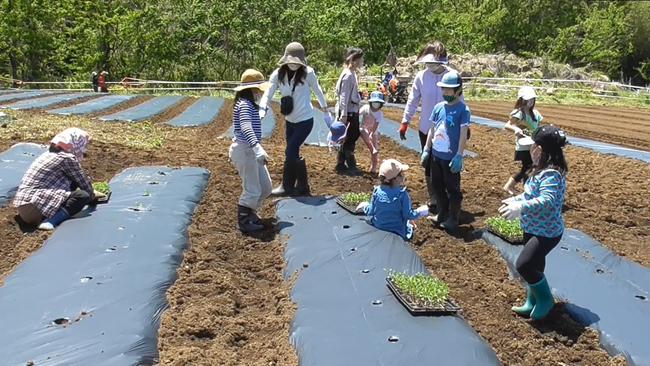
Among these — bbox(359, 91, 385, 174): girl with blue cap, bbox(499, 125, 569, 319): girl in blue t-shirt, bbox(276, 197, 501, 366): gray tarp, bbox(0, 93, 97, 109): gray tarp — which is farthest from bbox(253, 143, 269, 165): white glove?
bbox(0, 93, 97, 109): gray tarp

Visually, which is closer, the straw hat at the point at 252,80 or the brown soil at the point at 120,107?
the straw hat at the point at 252,80

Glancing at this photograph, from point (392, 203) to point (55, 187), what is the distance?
10.3ft

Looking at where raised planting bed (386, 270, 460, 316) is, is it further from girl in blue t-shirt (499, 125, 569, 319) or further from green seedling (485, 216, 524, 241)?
green seedling (485, 216, 524, 241)

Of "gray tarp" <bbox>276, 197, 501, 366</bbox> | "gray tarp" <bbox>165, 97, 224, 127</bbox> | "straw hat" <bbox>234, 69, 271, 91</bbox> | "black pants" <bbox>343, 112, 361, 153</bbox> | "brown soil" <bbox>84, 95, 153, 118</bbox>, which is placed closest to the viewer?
"gray tarp" <bbox>276, 197, 501, 366</bbox>

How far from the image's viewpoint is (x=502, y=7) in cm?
4412

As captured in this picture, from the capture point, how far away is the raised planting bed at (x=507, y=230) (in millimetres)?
5047

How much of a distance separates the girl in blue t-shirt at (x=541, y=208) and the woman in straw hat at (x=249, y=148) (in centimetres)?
240

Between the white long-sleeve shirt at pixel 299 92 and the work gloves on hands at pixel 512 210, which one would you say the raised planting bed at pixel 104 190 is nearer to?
the white long-sleeve shirt at pixel 299 92

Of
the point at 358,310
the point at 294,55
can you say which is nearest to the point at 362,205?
the point at 358,310

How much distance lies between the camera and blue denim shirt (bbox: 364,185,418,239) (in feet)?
16.7

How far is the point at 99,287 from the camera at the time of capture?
3.96 metres

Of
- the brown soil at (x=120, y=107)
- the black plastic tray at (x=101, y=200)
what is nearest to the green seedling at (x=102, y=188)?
the black plastic tray at (x=101, y=200)

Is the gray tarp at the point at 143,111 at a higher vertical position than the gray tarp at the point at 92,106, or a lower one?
→ lower

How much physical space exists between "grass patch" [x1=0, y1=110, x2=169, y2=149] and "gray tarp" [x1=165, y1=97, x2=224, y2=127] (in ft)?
2.82
